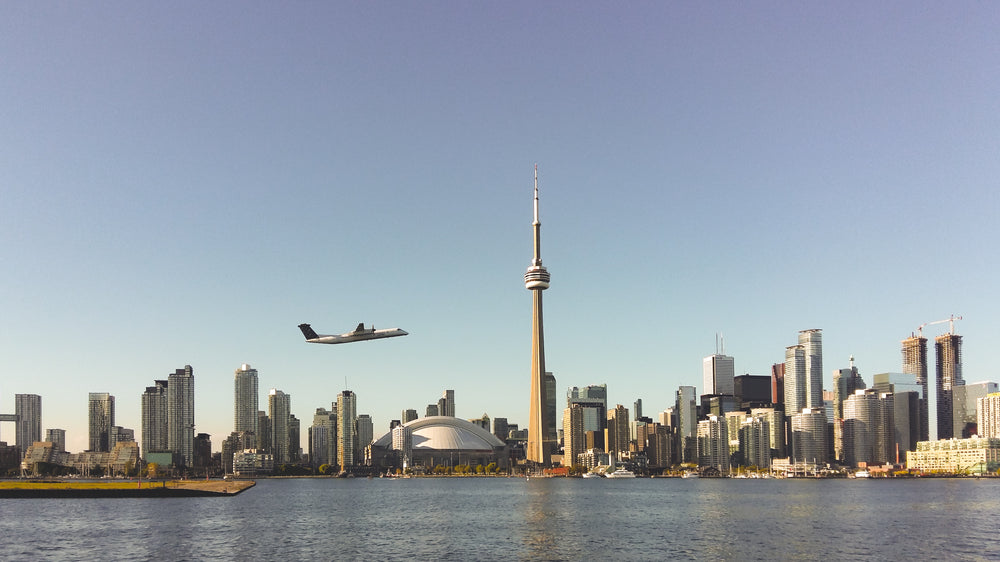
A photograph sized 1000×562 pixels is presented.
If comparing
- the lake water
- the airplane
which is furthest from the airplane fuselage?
the lake water

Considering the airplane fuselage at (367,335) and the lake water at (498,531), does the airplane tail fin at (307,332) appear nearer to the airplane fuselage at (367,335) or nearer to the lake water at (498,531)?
the airplane fuselage at (367,335)

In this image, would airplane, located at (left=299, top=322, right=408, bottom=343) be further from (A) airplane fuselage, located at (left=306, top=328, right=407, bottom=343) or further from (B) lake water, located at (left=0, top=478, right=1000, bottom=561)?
(B) lake water, located at (left=0, top=478, right=1000, bottom=561)

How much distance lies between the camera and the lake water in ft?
246

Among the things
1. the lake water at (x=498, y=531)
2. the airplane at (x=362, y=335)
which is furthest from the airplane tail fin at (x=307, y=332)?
the lake water at (x=498, y=531)

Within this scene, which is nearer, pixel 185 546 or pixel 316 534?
pixel 185 546

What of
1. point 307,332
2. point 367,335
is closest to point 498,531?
point 367,335

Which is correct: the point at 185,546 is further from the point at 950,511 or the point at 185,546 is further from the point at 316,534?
the point at 950,511

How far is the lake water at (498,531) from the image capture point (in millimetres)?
75125

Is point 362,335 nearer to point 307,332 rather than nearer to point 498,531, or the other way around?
point 307,332

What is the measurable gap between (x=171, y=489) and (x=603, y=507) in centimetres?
7972

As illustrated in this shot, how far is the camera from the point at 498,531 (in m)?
93.8

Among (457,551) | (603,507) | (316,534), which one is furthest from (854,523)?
(316,534)

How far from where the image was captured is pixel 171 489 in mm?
163500

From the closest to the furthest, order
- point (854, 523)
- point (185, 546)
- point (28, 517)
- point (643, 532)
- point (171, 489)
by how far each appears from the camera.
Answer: point (185, 546), point (643, 532), point (854, 523), point (28, 517), point (171, 489)
